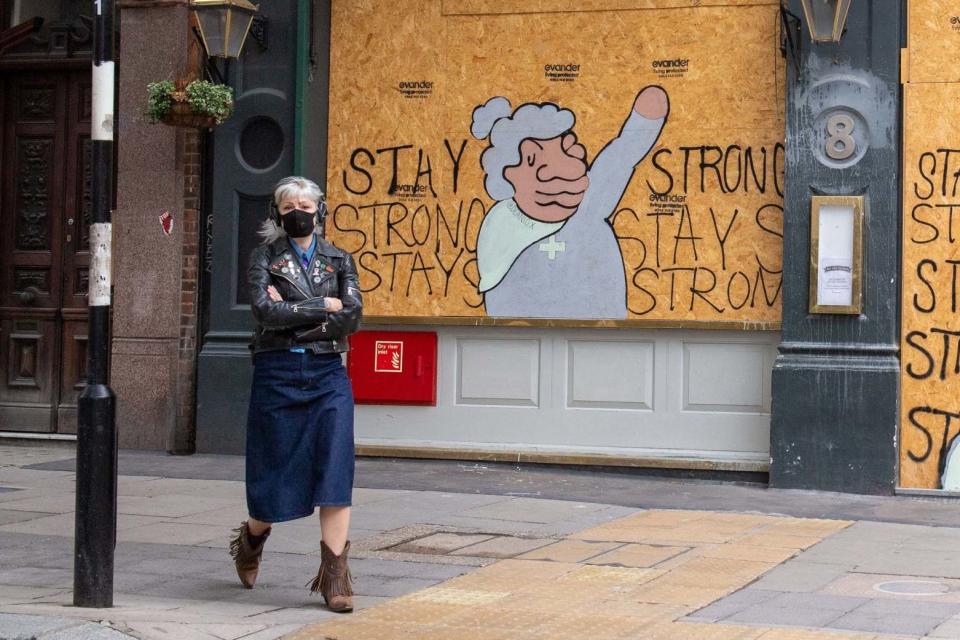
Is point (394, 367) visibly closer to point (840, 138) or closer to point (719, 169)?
point (719, 169)

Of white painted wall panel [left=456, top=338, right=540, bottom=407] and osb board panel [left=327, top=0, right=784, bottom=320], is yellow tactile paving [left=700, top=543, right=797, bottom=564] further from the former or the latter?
white painted wall panel [left=456, top=338, right=540, bottom=407]

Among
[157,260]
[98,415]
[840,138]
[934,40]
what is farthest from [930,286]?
[98,415]

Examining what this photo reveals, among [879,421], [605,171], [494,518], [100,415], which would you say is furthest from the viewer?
[605,171]

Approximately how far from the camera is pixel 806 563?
7340 mm

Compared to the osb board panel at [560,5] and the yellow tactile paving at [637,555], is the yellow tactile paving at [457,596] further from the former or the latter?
the osb board panel at [560,5]

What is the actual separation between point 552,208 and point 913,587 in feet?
16.4

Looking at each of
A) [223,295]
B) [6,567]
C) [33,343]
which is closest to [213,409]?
[223,295]

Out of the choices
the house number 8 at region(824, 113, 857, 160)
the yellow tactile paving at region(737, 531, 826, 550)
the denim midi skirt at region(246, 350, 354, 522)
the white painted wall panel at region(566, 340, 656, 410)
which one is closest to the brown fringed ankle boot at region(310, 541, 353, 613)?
the denim midi skirt at region(246, 350, 354, 522)

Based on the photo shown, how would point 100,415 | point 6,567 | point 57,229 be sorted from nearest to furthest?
point 100,415, point 6,567, point 57,229

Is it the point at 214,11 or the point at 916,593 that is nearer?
the point at 916,593

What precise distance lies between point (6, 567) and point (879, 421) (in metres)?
5.89

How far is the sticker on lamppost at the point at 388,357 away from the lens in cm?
1139

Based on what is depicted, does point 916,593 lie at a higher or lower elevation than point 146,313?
lower

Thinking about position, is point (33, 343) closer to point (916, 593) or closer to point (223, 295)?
point (223, 295)
